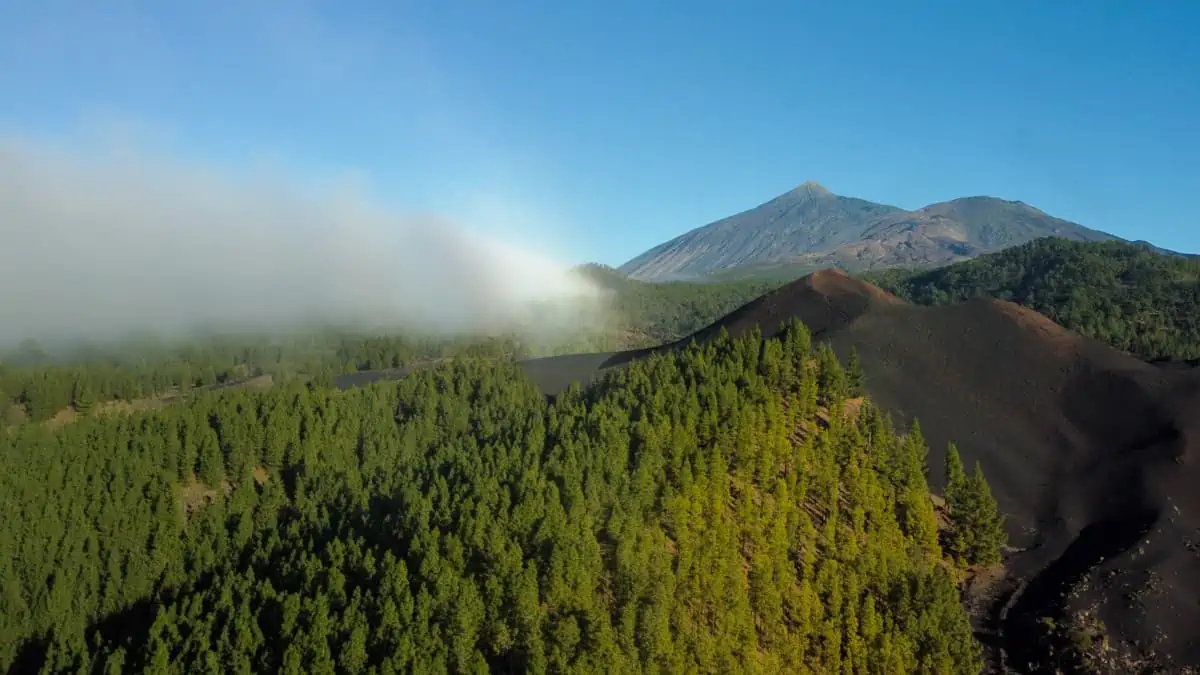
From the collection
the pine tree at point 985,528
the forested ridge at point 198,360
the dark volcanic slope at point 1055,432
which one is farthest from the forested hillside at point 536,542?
the forested ridge at point 198,360

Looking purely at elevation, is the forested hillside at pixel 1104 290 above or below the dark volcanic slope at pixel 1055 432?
above

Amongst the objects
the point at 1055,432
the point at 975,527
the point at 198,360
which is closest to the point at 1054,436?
the point at 1055,432

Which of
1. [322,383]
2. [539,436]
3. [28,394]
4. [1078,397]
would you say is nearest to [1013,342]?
[1078,397]

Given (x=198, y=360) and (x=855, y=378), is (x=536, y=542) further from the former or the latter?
(x=198, y=360)

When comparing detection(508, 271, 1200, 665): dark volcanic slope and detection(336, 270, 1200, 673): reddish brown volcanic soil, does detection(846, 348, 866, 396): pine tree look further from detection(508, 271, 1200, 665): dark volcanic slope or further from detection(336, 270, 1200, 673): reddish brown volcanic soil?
detection(508, 271, 1200, 665): dark volcanic slope

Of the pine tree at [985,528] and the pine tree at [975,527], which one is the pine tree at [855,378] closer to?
the pine tree at [975,527]


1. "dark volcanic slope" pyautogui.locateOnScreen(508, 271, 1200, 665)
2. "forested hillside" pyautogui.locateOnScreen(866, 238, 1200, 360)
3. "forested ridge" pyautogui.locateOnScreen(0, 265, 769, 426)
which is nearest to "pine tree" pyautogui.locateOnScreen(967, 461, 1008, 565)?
"dark volcanic slope" pyautogui.locateOnScreen(508, 271, 1200, 665)
